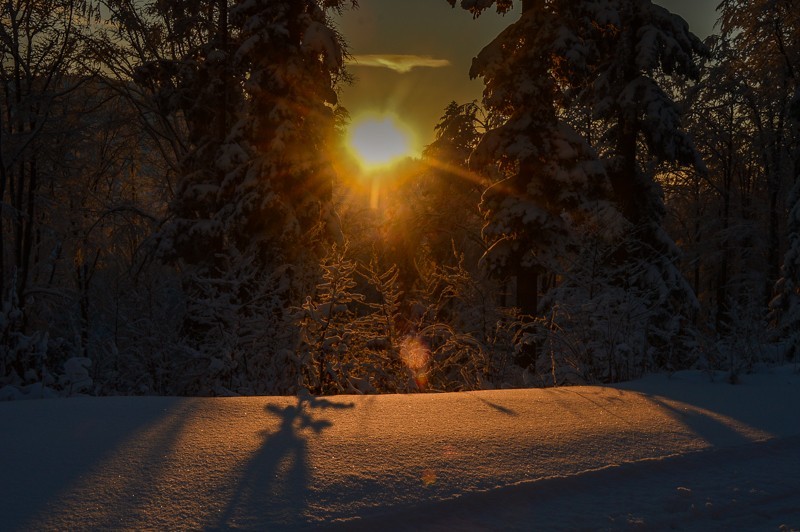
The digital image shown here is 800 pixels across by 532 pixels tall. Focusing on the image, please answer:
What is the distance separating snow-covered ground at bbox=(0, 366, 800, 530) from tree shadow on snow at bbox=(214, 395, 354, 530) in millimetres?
10

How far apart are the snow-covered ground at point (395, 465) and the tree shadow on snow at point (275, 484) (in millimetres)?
10

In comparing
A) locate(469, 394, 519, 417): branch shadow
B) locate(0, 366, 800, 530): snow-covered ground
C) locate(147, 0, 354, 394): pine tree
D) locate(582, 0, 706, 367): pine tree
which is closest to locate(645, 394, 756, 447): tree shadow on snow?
locate(0, 366, 800, 530): snow-covered ground

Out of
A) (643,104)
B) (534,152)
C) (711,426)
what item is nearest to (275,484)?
(711,426)

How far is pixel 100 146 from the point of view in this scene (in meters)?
21.8

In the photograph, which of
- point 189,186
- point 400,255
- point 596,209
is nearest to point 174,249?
point 189,186

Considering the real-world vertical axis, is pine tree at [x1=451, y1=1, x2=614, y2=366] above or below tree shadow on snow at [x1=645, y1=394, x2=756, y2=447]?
above

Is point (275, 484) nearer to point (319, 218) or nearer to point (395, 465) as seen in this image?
point (395, 465)

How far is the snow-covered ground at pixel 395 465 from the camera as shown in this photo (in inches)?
114

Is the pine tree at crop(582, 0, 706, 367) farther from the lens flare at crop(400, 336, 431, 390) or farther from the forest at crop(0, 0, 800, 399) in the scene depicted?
the lens flare at crop(400, 336, 431, 390)

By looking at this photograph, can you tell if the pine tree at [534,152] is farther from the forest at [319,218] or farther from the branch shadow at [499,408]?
the branch shadow at [499,408]

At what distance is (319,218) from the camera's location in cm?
1518

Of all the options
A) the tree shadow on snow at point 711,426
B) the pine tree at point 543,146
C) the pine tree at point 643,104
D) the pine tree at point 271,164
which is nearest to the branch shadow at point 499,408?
the tree shadow on snow at point 711,426

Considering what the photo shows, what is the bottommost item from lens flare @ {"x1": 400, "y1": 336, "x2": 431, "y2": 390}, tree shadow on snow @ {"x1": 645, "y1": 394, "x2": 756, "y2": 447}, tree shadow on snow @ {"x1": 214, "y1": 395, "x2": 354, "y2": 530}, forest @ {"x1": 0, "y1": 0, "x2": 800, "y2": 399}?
tree shadow on snow @ {"x1": 214, "y1": 395, "x2": 354, "y2": 530}

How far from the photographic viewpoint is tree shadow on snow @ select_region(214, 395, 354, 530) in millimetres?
2764
